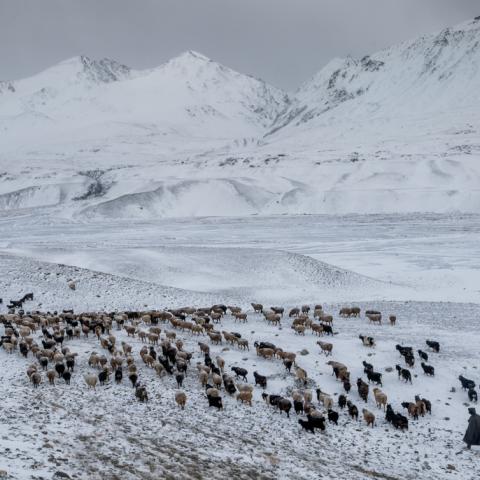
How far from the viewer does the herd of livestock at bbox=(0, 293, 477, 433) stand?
18844mm

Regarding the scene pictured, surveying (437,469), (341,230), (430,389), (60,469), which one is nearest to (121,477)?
(60,469)

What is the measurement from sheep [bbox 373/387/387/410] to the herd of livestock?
35 mm

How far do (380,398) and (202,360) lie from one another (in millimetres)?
8060

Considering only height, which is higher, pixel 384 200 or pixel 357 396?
pixel 384 200

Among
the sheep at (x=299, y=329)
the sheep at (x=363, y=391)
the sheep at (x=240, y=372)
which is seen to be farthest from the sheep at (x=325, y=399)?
the sheep at (x=299, y=329)

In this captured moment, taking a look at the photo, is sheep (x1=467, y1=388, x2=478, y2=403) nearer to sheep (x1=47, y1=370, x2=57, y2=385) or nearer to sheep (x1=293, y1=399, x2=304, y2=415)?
sheep (x1=293, y1=399, x2=304, y2=415)

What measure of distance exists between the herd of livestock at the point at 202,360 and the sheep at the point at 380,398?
4 cm

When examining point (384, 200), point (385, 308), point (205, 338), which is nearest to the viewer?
point (205, 338)

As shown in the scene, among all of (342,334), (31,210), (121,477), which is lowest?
(121,477)

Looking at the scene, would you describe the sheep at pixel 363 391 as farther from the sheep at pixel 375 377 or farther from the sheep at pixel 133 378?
the sheep at pixel 133 378

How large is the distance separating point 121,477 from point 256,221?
313ft

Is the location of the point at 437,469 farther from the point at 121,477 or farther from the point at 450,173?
the point at 450,173

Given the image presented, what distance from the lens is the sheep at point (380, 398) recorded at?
19.4 meters

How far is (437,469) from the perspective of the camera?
1527cm
